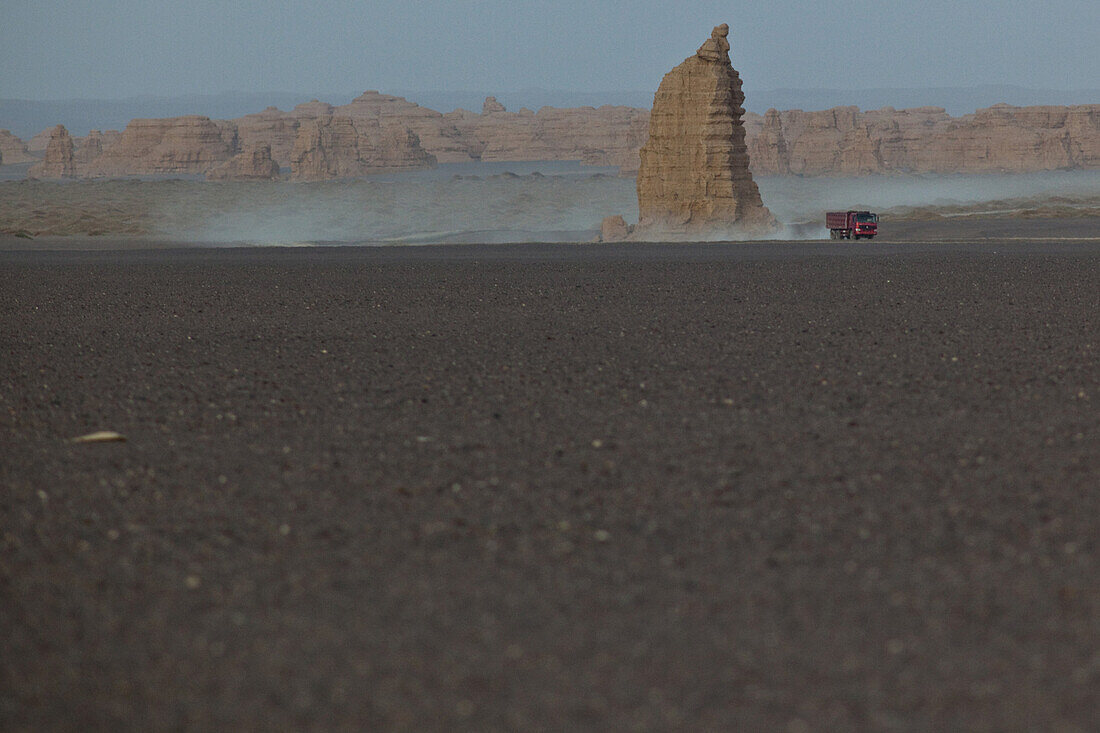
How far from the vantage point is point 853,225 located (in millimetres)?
49031

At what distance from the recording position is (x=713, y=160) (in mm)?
55594

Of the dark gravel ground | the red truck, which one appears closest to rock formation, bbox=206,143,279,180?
the red truck

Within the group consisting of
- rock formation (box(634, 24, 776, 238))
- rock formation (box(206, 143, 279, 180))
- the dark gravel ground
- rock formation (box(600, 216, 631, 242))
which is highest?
rock formation (box(206, 143, 279, 180))

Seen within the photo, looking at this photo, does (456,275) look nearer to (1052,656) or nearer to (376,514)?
(376,514)

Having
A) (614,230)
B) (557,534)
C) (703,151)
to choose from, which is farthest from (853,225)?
(557,534)

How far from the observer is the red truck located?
48344mm

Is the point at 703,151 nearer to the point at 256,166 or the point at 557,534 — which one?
the point at 557,534

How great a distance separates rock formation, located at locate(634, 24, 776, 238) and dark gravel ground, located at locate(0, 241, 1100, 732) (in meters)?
42.0

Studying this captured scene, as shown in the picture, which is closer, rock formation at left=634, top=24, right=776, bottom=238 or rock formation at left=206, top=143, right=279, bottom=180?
rock formation at left=634, top=24, right=776, bottom=238

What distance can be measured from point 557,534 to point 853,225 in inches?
1781

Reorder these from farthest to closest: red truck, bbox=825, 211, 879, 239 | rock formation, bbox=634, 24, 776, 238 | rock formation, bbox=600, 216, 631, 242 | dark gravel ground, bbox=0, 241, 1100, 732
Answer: rock formation, bbox=600, 216, 631, 242 < rock formation, bbox=634, 24, 776, 238 < red truck, bbox=825, 211, 879, 239 < dark gravel ground, bbox=0, 241, 1100, 732

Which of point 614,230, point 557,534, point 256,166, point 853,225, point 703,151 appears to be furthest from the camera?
point 256,166

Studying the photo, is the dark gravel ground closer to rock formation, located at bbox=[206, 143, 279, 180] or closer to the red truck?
the red truck

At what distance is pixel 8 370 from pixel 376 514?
7.65m
